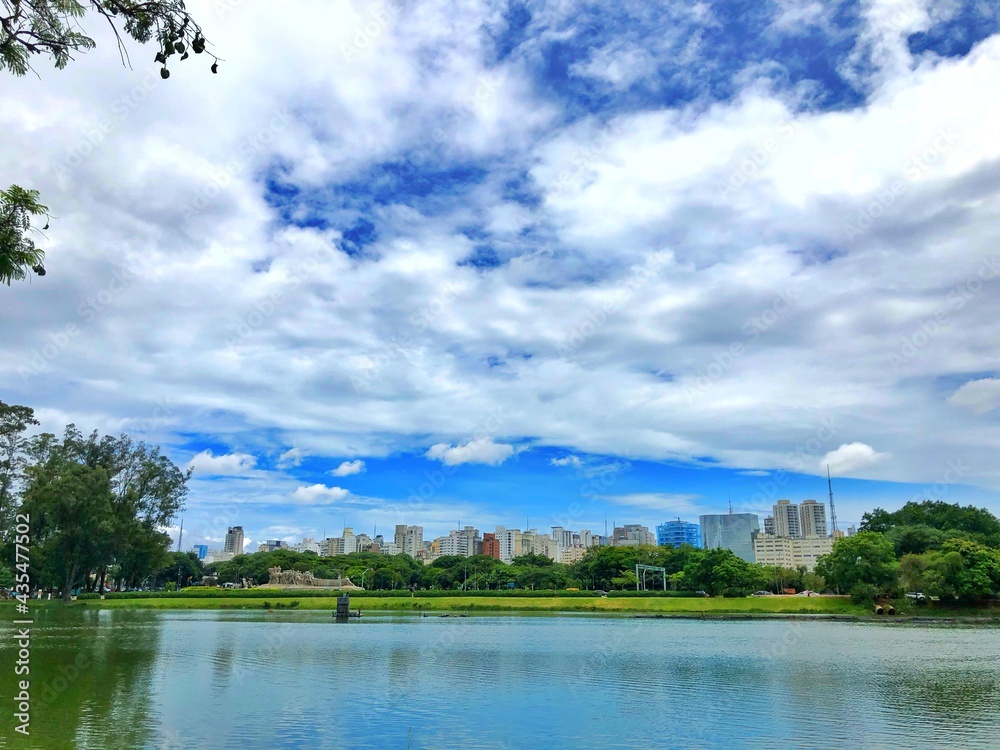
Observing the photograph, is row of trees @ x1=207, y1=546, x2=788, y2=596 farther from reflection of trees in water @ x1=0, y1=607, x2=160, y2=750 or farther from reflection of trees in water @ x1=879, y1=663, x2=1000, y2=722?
reflection of trees in water @ x1=0, y1=607, x2=160, y2=750

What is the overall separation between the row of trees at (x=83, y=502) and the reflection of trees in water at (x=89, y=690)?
24457 mm

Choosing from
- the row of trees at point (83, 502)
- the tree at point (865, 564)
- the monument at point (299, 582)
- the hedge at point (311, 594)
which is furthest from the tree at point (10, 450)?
the tree at point (865, 564)

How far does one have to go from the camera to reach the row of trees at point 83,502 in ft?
195

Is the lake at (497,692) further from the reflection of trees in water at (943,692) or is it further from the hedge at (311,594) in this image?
the hedge at (311,594)

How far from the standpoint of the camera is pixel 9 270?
888cm

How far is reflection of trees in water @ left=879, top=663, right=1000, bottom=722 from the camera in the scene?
21.0 meters

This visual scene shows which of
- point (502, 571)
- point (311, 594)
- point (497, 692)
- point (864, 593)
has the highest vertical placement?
point (502, 571)

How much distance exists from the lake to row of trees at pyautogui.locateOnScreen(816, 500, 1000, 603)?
31.9 metres

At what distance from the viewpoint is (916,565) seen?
72.8 meters

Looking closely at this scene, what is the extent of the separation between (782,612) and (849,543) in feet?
38.4

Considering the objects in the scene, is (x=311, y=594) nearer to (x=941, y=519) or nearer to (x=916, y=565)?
(x=916, y=565)

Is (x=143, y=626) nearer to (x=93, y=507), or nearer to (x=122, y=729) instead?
(x=93, y=507)

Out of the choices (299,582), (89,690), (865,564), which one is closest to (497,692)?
(89,690)

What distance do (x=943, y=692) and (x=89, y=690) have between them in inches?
1076
